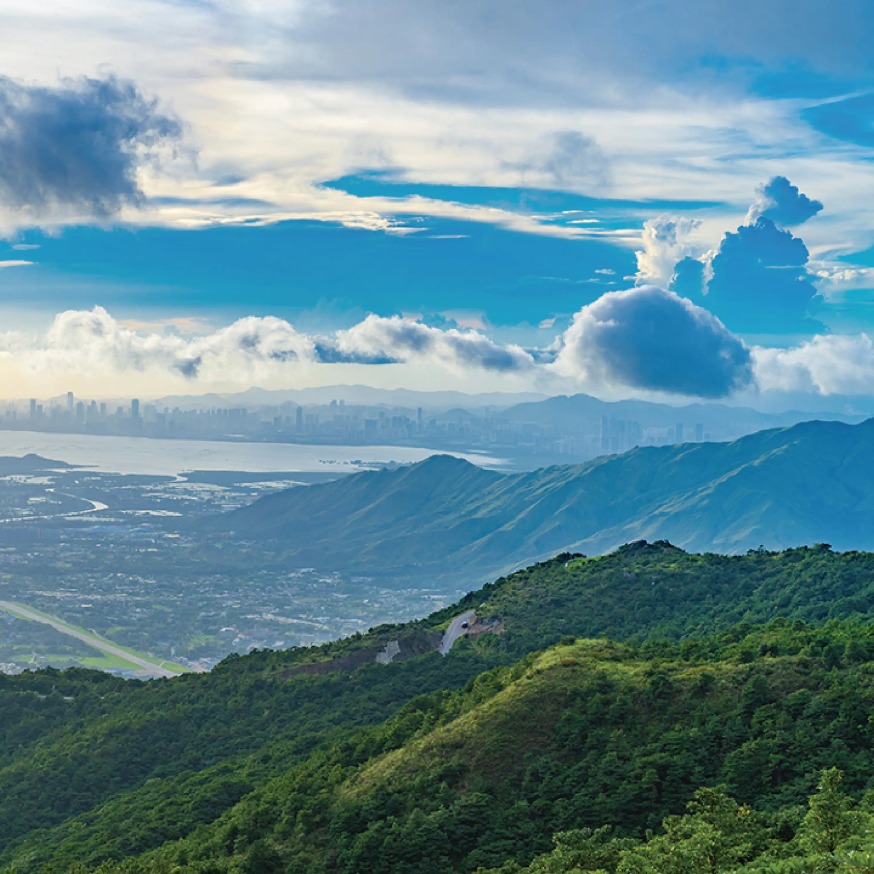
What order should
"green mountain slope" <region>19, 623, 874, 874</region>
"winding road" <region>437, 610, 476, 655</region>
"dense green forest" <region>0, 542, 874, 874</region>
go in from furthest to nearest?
1. "winding road" <region>437, 610, 476, 655</region>
2. "green mountain slope" <region>19, 623, 874, 874</region>
3. "dense green forest" <region>0, 542, 874, 874</region>

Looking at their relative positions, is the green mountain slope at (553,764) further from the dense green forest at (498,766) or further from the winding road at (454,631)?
the winding road at (454,631)

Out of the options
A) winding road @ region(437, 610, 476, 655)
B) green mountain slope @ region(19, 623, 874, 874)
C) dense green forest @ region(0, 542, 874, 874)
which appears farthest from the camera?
winding road @ region(437, 610, 476, 655)

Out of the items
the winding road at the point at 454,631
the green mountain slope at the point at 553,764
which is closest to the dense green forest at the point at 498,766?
the green mountain slope at the point at 553,764

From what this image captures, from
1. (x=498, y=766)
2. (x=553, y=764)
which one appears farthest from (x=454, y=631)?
(x=553, y=764)

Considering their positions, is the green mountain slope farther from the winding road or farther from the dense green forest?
the winding road

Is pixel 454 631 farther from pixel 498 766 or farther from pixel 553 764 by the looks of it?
pixel 553 764

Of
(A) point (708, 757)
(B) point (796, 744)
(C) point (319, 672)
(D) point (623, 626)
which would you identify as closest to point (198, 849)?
(A) point (708, 757)

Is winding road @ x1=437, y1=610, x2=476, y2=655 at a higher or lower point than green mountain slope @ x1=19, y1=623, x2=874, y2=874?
lower

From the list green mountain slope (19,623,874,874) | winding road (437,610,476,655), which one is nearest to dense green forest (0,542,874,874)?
green mountain slope (19,623,874,874)
